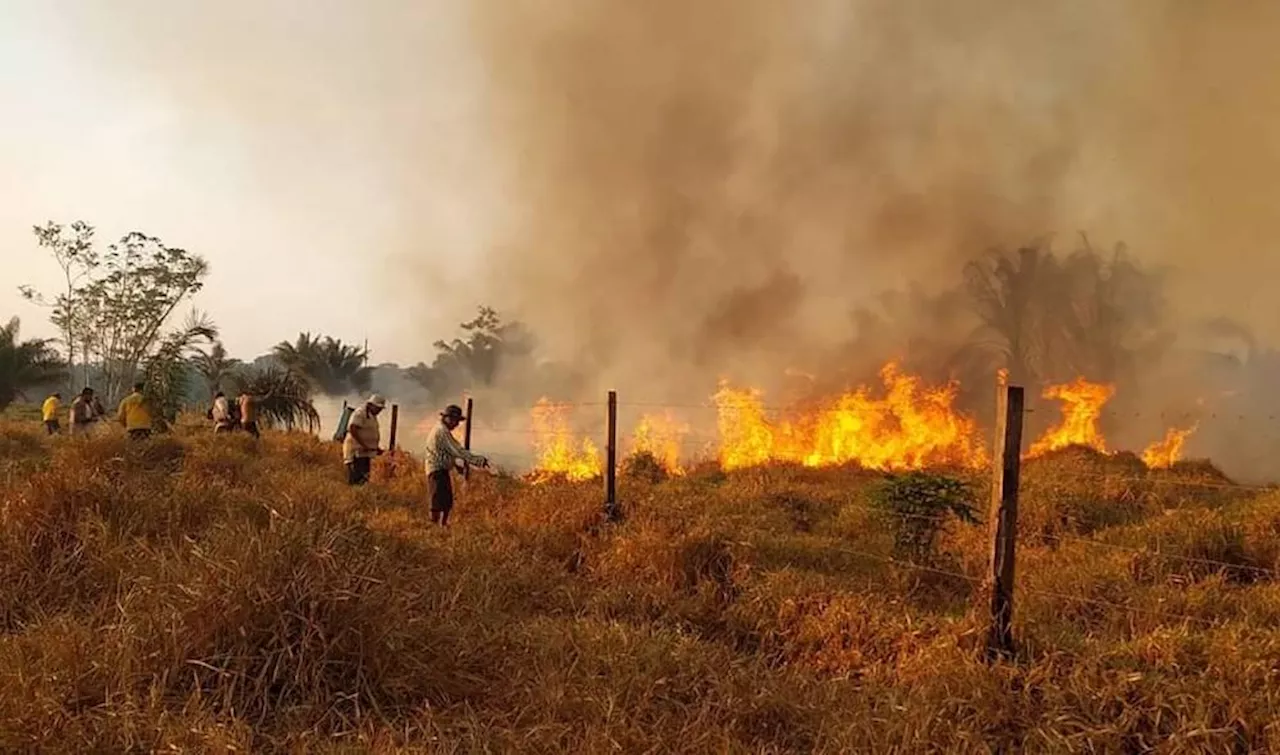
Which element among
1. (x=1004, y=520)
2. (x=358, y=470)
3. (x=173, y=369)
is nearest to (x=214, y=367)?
(x=173, y=369)

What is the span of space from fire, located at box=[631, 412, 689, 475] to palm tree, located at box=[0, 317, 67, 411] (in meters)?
24.5

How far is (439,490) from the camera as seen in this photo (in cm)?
1012

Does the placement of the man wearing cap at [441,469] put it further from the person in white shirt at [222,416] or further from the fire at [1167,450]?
the fire at [1167,450]

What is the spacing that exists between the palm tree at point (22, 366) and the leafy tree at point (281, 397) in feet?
36.2

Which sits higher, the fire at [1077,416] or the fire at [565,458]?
the fire at [1077,416]

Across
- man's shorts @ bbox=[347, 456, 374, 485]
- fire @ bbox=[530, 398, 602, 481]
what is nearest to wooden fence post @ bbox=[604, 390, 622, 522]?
man's shorts @ bbox=[347, 456, 374, 485]

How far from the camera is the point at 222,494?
23.5 feet

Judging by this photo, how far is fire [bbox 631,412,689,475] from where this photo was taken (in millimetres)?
20467

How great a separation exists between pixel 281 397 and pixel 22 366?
46.0 feet

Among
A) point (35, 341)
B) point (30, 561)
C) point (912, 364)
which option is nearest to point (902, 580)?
point (30, 561)

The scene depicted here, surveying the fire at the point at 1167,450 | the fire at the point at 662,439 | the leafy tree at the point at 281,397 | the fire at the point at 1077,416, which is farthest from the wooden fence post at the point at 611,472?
the leafy tree at the point at 281,397

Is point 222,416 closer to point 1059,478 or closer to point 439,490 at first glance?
point 439,490

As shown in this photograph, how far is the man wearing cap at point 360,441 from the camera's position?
12.5 m

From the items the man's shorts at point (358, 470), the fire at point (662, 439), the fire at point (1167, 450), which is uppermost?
the fire at point (1167, 450)
